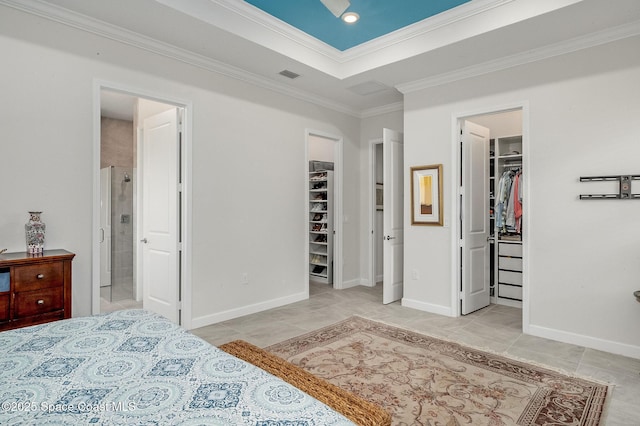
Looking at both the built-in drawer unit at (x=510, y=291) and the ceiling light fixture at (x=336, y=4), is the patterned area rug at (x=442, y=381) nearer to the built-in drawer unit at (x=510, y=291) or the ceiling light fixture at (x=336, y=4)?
the built-in drawer unit at (x=510, y=291)

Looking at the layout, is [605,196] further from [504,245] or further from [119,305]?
[119,305]

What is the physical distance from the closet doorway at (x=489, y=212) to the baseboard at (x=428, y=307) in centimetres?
12

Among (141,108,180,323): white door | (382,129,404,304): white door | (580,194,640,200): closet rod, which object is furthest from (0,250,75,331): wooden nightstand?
(580,194,640,200): closet rod

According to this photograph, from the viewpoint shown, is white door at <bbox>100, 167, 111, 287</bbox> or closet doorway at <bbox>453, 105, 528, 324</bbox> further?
white door at <bbox>100, 167, 111, 287</bbox>

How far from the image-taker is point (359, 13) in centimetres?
334

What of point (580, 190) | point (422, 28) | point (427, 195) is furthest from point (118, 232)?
point (580, 190)

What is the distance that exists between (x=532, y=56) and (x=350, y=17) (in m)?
1.89

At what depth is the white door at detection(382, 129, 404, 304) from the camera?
187 inches

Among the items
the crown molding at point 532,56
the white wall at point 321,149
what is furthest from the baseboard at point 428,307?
the white wall at point 321,149

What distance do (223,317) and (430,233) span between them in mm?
2658

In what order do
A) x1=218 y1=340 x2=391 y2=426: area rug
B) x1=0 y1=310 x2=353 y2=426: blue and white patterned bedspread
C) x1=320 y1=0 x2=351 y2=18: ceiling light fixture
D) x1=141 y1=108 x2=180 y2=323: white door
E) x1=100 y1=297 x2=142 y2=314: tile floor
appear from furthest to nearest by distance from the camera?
x1=100 y1=297 x2=142 y2=314: tile floor
x1=141 y1=108 x2=180 y2=323: white door
x1=320 y1=0 x2=351 y2=18: ceiling light fixture
x1=218 y1=340 x2=391 y2=426: area rug
x1=0 y1=310 x2=353 y2=426: blue and white patterned bedspread

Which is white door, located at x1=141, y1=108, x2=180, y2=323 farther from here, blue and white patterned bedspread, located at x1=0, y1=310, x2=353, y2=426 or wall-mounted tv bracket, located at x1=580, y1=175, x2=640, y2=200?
wall-mounted tv bracket, located at x1=580, y1=175, x2=640, y2=200

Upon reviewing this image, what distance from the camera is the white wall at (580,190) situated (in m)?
3.13

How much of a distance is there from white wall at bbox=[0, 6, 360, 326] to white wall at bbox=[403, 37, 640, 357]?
Answer: 2.53 metres
